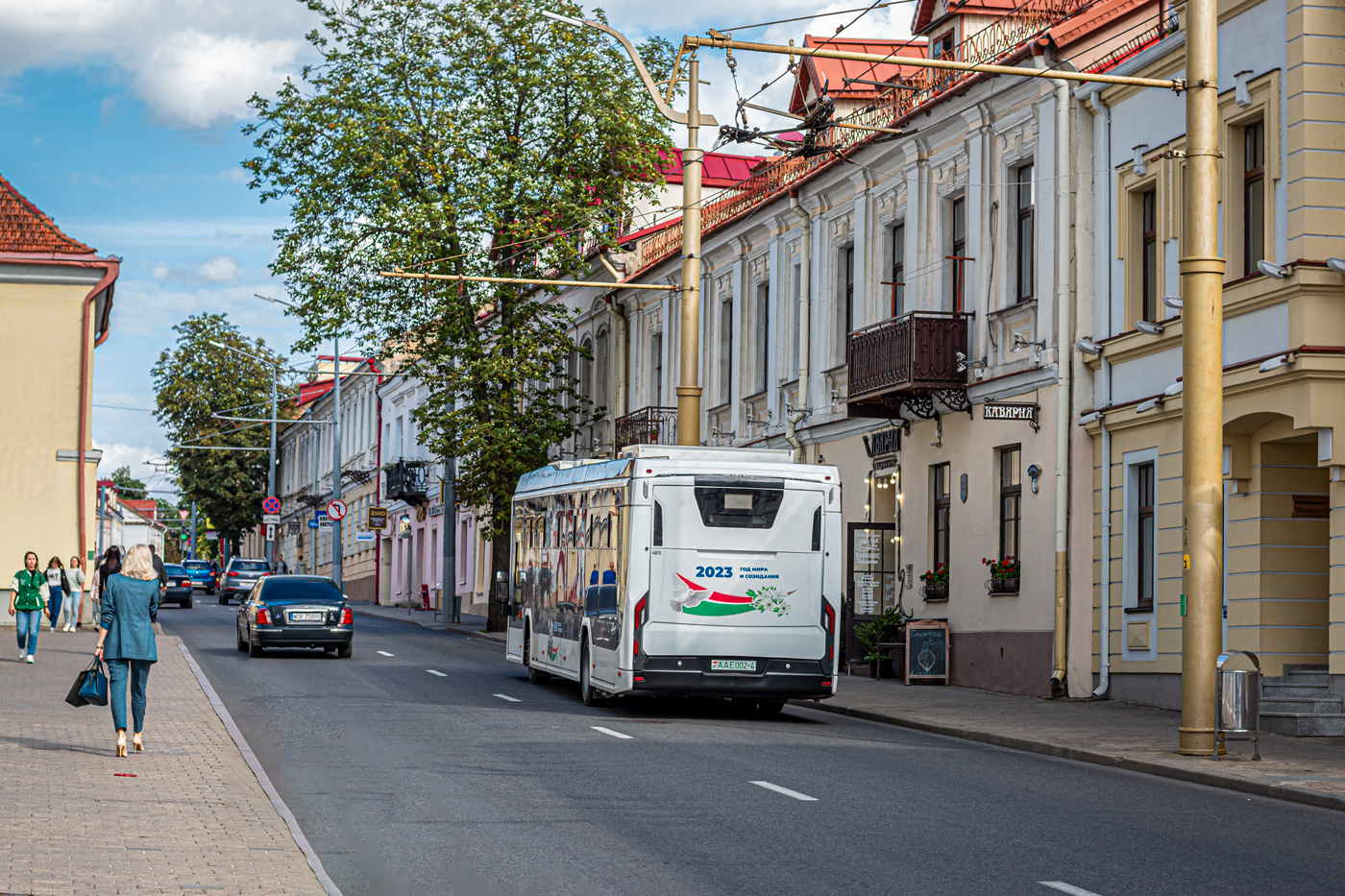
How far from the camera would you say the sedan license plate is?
1969cm

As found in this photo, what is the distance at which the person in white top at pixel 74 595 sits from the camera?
33.8m

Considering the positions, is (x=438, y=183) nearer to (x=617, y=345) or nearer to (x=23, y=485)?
(x=617, y=345)

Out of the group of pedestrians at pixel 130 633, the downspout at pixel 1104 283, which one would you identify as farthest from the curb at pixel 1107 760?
the group of pedestrians at pixel 130 633

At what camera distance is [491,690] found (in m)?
23.6

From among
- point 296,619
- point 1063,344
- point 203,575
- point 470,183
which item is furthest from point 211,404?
point 1063,344

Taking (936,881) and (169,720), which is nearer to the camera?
(936,881)

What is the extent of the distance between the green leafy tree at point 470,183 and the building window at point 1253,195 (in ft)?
73.6

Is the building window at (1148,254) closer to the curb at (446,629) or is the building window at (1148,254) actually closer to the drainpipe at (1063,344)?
the drainpipe at (1063,344)

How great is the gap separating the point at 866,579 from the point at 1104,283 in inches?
305

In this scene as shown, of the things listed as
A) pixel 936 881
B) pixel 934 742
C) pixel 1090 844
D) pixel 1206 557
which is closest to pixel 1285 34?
pixel 1206 557

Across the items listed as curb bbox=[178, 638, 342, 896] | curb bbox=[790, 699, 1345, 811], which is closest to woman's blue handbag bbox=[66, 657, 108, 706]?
curb bbox=[178, 638, 342, 896]

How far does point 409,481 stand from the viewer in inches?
2542

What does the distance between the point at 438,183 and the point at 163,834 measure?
105 feet

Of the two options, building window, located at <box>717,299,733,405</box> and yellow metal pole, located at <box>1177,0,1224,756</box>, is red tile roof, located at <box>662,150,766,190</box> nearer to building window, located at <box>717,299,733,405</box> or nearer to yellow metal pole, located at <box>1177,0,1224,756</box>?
building window, located at <box>717,299,733,405</box>
